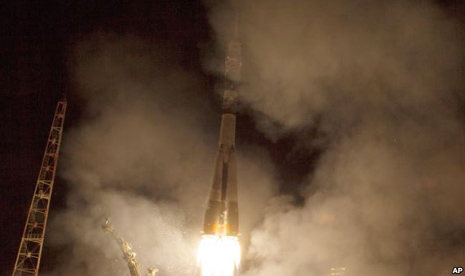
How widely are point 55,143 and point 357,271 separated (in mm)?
21479

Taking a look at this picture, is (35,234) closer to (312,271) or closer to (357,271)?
(312,271)

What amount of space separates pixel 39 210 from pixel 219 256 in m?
18.1

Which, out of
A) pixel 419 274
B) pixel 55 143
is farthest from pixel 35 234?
pixel 419 274

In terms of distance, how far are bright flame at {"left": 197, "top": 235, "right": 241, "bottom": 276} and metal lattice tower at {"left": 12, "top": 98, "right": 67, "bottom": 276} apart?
54.0ft

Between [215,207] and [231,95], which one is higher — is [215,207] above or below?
below

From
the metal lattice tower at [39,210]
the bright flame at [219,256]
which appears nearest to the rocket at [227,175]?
the bright flame at [219,256]

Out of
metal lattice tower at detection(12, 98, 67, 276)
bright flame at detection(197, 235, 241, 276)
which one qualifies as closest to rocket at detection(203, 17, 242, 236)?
bright flame at detection(197, 235, 241, 276)

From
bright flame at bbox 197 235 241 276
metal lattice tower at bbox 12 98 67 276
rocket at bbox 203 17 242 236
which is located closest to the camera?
rocket at bbox 203 17 242 236

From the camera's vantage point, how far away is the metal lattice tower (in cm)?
2542

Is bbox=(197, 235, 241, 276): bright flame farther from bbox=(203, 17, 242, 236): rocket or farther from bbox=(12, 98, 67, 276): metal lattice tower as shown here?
bbox=(12, 98, 67, 276): metal lattice tower

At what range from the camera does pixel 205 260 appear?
13406 mm

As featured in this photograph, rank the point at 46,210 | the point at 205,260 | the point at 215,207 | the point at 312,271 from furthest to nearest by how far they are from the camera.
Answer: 1. the point at 46,210
2. the point at 312,271
3. the point at 205,260
4. the point at 215,207

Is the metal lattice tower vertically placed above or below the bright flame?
above

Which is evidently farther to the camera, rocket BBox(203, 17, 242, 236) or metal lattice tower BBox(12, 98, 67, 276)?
metal lattice tower BBox(12, 98, 67, 276)
